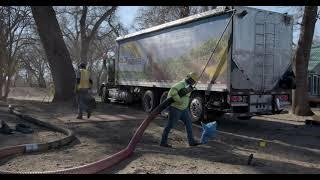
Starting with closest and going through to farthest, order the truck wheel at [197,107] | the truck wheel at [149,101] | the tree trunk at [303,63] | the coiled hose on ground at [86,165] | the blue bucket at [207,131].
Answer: the coiled hose on ground at [86,165]
the blue bucket at [207,131]
the truck wheel at [197,107]
the truck wheel at [149,101]
the tree trunk at [303,63]

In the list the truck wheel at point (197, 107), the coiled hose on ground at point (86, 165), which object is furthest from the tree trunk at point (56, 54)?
the coiled hose on ground at point (86, 165)

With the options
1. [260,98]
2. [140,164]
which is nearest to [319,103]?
[260,98]

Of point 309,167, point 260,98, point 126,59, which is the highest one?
point 126,59

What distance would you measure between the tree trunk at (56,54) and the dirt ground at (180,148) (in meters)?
5.32

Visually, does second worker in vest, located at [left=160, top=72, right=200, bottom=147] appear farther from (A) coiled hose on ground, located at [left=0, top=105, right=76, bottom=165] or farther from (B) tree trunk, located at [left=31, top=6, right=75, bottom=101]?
(B) tree trunk, located at [left=31, top=6, right=75, bottom=101]

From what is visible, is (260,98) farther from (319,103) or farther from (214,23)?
(319,103)

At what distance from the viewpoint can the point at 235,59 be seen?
13750mm

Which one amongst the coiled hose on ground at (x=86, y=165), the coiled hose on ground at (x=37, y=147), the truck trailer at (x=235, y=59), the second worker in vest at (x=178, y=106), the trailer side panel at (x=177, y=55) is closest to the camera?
the coiled hose on ground at (x=86, y=165)

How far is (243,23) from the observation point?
13.8 meters

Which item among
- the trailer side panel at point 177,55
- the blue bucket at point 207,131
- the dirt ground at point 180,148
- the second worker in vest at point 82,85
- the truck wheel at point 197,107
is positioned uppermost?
the trailer side panel at point 177,55

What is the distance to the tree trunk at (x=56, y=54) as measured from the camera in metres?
21.8

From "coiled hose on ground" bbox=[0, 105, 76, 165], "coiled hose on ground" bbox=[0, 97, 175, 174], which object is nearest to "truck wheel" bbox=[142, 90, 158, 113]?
"coiled hose on ground" bbox=[0, 105, 76, 165]

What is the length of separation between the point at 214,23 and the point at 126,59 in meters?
7.97

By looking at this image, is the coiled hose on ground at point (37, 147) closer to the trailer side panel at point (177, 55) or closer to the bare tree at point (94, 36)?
the trailer side panel at point (177, 55)
